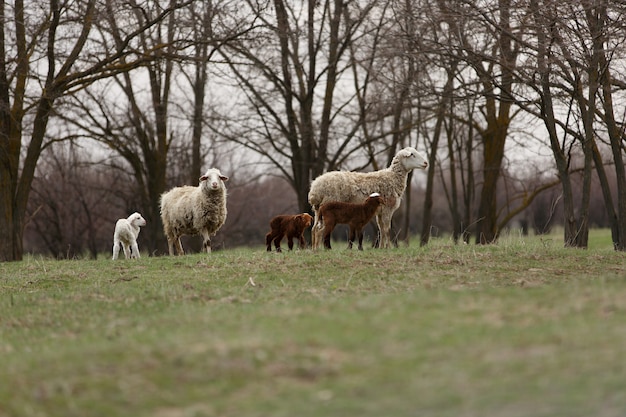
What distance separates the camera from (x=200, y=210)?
18.3 meters

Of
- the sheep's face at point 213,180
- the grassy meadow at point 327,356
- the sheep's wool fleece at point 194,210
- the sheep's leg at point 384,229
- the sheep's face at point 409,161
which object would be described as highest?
the sheep's face at point 409,161

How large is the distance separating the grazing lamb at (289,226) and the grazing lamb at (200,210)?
1712 mm

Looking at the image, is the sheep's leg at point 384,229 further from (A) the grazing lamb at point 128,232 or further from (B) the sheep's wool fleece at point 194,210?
(A) the grazing lamb at point 128,232

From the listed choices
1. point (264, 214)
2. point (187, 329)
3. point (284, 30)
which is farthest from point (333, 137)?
point (264, 214)

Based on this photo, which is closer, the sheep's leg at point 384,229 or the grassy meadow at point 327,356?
the grassy meadow at point 327,356

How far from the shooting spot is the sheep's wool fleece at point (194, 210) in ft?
59.9

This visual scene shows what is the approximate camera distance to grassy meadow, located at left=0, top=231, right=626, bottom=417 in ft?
18.7

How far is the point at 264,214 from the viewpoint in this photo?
5581 cm

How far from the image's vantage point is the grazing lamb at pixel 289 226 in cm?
1623

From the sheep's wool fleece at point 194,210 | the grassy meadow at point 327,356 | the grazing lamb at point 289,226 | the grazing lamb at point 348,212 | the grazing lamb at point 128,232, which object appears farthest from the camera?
the sheep's wool fleece at point 194,210

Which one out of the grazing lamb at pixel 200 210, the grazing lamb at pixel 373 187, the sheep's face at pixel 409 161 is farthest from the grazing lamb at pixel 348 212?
the grazing lamb at pixel 200 210

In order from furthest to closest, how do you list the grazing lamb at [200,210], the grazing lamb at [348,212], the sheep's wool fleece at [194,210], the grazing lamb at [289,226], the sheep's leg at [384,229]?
the sheep's wool fleece at [194,210] < the grazing lamb at [200,210] < the sheep's leg at [384,229] < the grazing lamb at [289,226] < the grazing lamb at [348,212]

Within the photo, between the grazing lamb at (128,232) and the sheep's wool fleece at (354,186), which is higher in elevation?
the sheep's wool fleece at (354,186)

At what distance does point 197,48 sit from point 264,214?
2930cm
